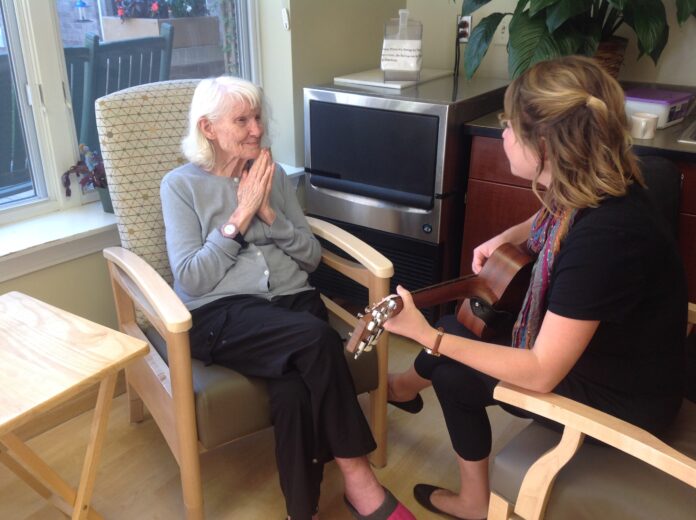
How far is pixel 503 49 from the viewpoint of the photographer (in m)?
2.51

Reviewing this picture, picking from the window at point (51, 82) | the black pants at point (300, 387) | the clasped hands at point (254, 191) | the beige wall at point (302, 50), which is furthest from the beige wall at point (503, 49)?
the black pants at point (300, 387)

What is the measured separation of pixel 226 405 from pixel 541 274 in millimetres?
719

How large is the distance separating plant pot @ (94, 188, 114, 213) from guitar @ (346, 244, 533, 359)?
104 centimetres

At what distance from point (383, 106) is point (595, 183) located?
3.52ft

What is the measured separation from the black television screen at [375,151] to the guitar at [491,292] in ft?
2.03

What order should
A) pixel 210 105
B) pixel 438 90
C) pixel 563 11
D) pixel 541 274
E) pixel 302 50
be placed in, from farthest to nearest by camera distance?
pixel 302 50
pixel 438 90
pixel 563 11
pixel 210 105
pixel 541 274

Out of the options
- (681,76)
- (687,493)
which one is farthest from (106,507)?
(681,76)

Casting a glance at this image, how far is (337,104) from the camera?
2152 millimetres

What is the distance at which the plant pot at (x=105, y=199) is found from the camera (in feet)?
6.17

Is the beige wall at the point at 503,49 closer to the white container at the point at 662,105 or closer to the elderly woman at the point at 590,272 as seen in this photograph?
the white container at the point at 662,105

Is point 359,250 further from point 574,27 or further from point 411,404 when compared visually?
point 574,27

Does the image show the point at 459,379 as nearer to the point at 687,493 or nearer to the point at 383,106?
the point at 687,493

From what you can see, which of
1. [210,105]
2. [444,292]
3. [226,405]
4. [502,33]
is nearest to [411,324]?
[444,292]

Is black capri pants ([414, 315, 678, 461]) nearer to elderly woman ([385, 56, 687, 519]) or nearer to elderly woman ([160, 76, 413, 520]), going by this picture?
elderly woman ([385, 56, 687, 519])
